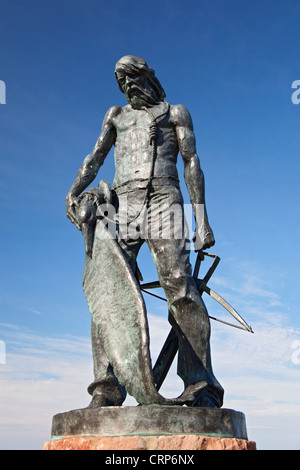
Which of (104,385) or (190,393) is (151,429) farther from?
(104,385)

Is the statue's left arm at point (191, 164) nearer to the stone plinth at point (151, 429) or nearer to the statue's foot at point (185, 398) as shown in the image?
the statue's foot at point (185, 398)

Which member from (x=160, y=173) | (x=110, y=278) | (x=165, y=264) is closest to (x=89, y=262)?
(x=110, y=278)

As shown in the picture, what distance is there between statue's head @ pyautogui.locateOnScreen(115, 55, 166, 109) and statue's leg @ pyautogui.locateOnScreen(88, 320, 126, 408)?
2750 millimetres

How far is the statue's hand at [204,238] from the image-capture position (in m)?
5.73

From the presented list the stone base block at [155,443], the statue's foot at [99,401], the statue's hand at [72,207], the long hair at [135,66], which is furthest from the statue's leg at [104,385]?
the long hair at [135,66]

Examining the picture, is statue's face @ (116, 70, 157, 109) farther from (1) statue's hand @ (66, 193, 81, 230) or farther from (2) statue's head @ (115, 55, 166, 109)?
(1) statue's hand @ (66, 193, 81, 230)

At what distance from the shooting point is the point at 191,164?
19.5 ft

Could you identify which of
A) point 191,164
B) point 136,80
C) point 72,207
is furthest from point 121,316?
point 136,80

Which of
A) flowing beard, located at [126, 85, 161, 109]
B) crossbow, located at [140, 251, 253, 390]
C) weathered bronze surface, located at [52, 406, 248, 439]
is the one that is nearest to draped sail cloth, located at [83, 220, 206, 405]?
weathered bronze surface, located at [52, 406, 248, 439]

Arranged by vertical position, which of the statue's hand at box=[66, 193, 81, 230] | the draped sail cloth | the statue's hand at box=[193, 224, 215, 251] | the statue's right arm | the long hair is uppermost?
the long hair

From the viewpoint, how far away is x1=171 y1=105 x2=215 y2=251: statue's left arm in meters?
5.85

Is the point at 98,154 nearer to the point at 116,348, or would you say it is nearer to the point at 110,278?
the point at 110,278
